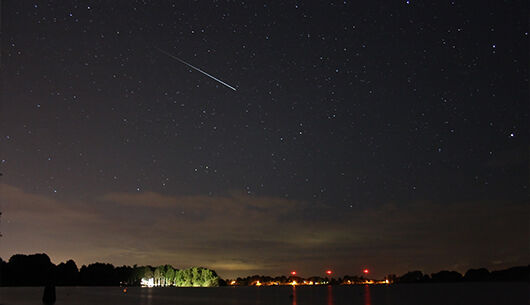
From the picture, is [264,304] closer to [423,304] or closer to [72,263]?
[423,304]

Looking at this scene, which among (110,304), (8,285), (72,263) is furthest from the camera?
(72,263)

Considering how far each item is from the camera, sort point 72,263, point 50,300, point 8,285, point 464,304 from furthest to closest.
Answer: point 72,263, point 8,285, point 464,304, point 50,300

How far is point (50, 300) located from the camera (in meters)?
57.3

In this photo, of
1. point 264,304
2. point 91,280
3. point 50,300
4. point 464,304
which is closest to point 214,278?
point 91,280

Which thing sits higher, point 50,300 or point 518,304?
point 50,300

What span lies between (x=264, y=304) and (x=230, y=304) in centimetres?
584

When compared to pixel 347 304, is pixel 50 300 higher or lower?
higher

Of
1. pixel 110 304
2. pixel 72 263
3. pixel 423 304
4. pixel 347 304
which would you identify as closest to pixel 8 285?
pixel 72 263

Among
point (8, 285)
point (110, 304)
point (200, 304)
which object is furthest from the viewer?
point (8, 285)

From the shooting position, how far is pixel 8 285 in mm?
154625

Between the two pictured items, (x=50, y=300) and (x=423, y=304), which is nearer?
(x=50, y=300)

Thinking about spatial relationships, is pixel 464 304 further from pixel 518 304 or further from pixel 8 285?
pixel 8 285

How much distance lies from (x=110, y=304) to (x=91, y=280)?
13159 cm

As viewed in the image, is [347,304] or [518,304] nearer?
[518,304]
